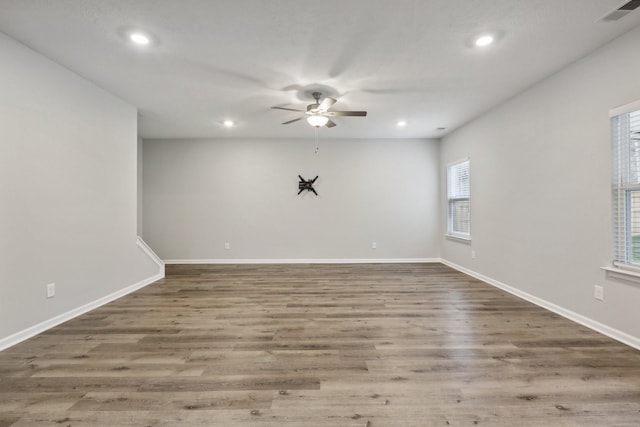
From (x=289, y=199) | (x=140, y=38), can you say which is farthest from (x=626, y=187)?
(x=289, y=199)

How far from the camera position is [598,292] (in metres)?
2.67

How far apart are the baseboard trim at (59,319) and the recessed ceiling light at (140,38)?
273 centimetres

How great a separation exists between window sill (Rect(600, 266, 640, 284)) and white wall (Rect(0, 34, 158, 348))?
17.1ft

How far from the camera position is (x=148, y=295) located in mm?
3854

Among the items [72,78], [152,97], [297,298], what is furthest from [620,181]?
[72,78]

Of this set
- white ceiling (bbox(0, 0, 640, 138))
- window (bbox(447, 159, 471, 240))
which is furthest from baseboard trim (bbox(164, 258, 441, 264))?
white ceiling (bbox(0, 0, 640, 138))

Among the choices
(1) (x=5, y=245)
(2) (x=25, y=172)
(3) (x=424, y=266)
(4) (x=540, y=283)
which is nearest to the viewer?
(1) (x=5, y=245)

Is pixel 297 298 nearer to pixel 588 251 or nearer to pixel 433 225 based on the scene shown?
pixel 588 251

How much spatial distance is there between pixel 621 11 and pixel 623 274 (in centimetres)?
207

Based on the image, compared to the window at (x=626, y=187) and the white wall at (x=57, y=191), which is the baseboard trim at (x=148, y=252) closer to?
the white wall at (x=57, y=191)

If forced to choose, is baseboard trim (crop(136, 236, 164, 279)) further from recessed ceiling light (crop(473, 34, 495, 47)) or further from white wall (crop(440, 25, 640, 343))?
white wall (crop(440, 25, 640, 343))

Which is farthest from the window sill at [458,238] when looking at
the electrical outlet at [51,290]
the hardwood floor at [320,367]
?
the electrical outlet at [51,290]

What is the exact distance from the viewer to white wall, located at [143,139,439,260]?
6.05 meters

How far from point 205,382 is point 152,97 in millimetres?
3585
